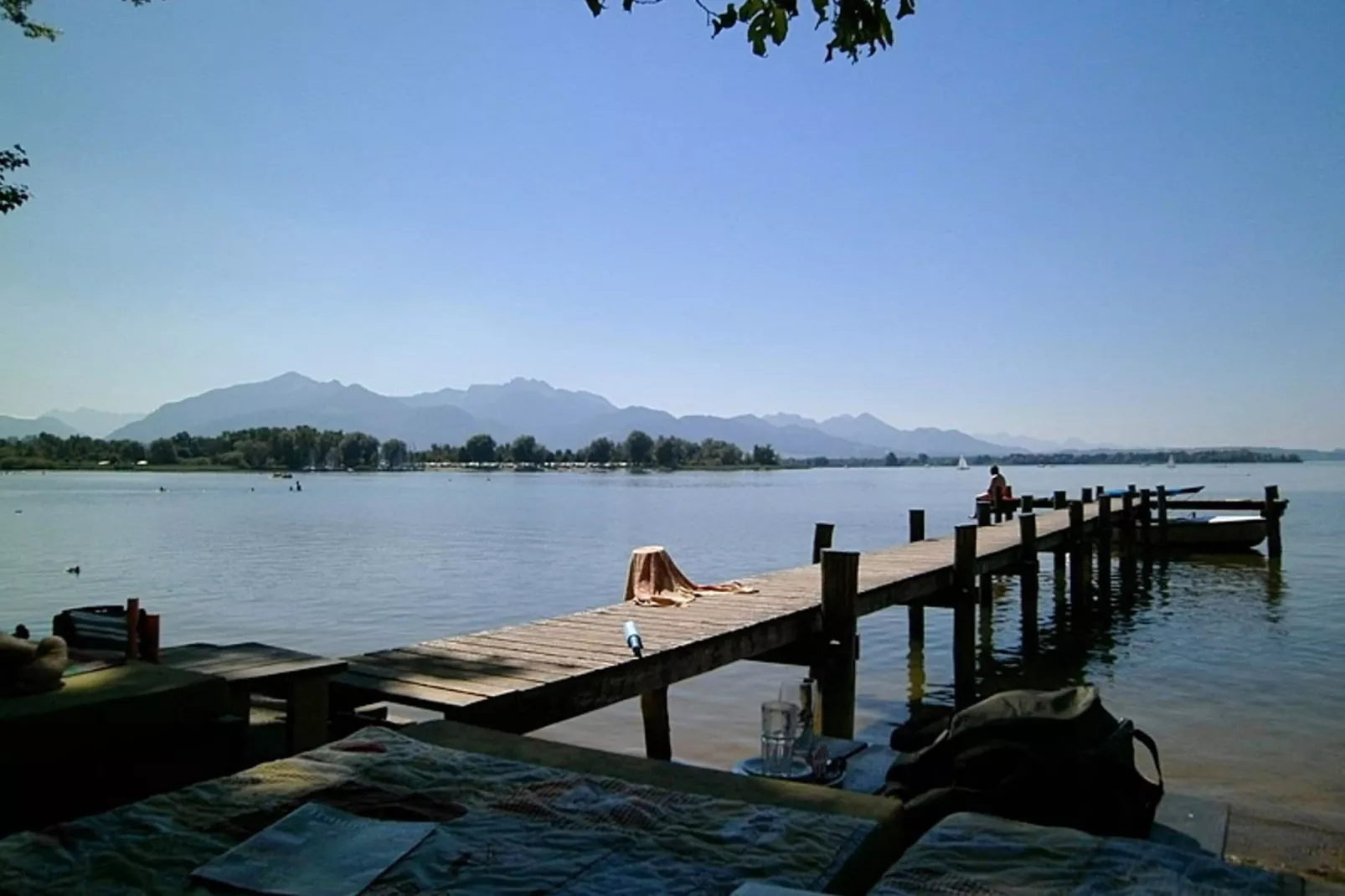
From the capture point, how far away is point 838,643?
9.90 metres

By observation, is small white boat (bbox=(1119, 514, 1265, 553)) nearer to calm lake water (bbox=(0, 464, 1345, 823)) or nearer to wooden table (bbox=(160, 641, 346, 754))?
calm lake water (bbox=(0, 464, 1345, 823))

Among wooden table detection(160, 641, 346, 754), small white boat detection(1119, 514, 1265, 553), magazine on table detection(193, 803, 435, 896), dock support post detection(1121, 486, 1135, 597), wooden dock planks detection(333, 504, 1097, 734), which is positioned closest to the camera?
magazine on table detection(193, 803, 435, 896)

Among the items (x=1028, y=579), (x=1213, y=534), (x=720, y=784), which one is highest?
(x=720, y=784)

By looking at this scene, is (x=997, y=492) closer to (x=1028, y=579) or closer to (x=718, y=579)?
(x=718, y=579)

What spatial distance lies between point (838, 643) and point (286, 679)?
6132 millimetres

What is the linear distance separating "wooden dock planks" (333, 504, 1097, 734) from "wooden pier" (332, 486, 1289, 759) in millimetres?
11

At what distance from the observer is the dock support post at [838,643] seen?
988cm

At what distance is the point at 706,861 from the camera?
2854mm

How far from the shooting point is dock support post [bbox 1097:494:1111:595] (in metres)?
23.2

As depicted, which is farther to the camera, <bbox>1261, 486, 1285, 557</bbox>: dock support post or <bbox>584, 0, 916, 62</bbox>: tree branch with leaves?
<bbox>1261, 486, 1285, 557</bbox>: dock support post

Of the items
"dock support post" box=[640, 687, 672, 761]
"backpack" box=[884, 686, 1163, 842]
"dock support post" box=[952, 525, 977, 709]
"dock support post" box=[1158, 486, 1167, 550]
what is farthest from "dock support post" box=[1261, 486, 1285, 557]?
"backpack" box=[884, 686, 1163, 842]

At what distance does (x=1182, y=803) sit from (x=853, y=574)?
5176 mm

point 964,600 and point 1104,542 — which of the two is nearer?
point 964,600

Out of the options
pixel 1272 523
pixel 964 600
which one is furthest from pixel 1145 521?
pixel 964 600
